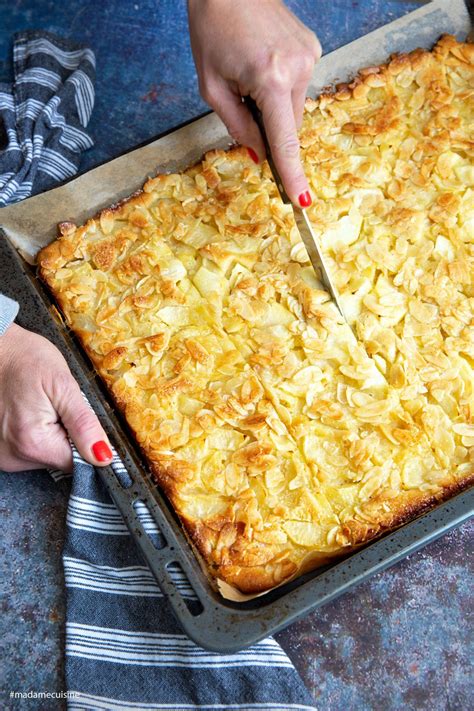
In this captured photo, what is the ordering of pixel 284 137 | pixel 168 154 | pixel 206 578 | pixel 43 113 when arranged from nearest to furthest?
pixel 206 578, pixel 284 137, pixel 168 154, pixel 43 113

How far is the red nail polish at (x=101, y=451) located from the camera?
4.77 feet

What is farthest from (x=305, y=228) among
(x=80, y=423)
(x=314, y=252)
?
(x=80, y=423)

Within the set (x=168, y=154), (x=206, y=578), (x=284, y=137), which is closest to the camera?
(x=206, y=578)

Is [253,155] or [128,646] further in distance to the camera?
[253,155]

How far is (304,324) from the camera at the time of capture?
1645mm

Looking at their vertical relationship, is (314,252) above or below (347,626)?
above

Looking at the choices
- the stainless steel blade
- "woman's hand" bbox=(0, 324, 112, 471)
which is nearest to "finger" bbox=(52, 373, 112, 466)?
"woman's hand" bbox=(0, 324, 112, 471)

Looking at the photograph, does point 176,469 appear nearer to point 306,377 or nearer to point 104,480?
point 104,480

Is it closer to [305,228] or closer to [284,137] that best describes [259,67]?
[284,137]

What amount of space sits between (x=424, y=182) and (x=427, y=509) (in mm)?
835

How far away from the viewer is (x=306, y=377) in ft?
5.19

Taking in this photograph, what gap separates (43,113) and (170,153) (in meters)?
0.47

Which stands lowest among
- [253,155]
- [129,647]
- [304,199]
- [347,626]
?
[347,626]

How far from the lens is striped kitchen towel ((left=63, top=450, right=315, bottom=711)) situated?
1417 mm
